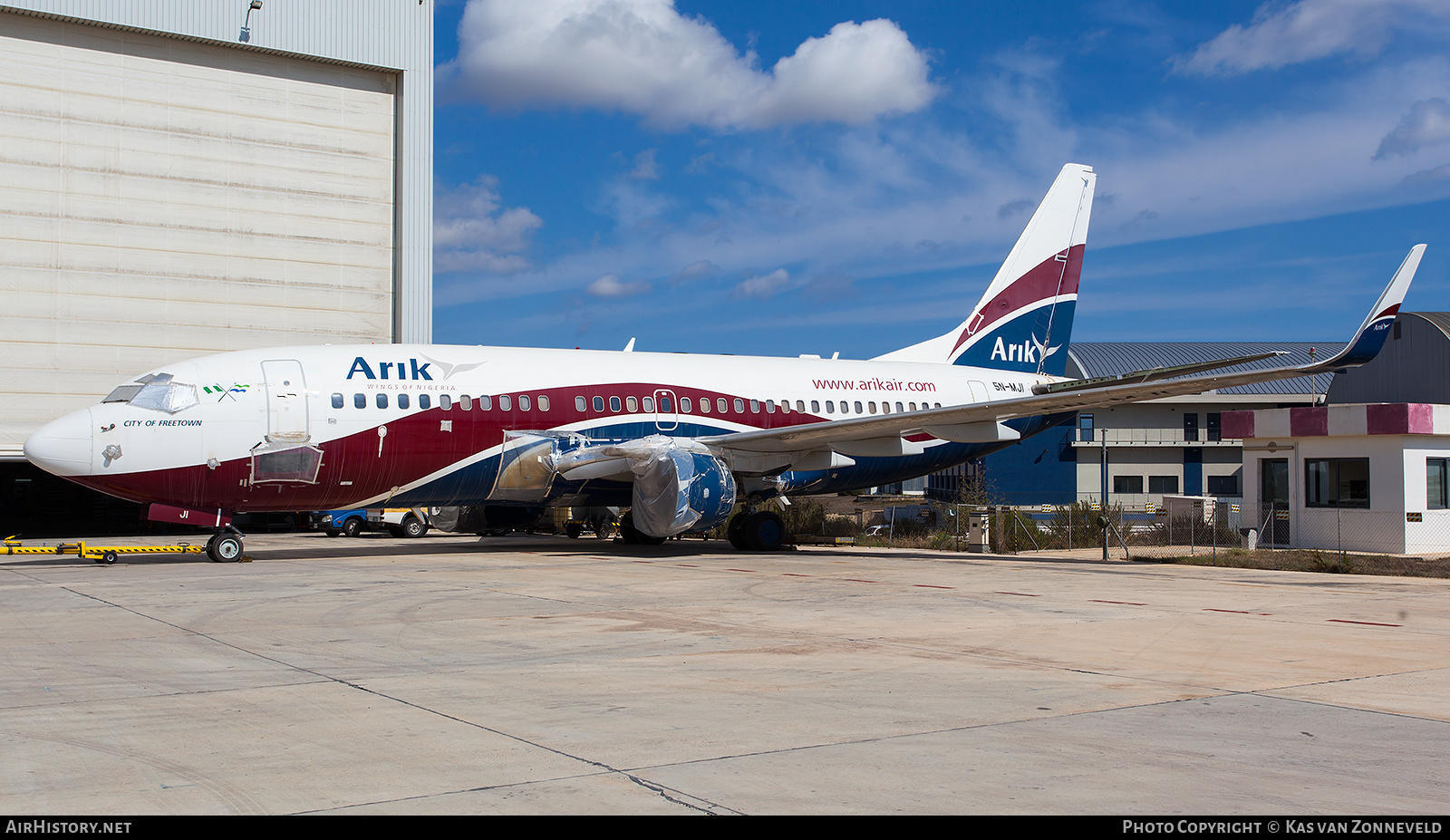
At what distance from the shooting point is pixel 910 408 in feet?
83.0

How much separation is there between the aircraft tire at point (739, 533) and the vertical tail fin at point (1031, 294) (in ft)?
23.0

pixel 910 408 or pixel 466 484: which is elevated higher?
pixel 910 408

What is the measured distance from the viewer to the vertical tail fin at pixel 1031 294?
1110 inches

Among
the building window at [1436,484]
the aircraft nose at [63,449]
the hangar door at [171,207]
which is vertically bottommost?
the building window at [1436,484]

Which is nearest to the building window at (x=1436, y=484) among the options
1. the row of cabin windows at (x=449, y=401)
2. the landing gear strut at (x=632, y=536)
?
the landing gear strut at (x=632, y=536)

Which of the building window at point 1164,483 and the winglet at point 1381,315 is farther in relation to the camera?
the building window at point 1164,483

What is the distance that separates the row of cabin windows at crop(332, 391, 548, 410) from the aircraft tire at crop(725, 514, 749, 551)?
506 centimetres

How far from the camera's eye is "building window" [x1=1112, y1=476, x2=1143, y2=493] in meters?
63.5

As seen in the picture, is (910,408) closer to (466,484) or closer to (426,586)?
(466,484)

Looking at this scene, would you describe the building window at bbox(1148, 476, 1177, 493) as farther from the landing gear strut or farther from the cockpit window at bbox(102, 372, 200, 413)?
the cockpit window at bbox(102, 372, 200, 413)

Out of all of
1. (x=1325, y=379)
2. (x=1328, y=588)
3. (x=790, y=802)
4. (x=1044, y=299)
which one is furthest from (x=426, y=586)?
(x=1325, y=379)

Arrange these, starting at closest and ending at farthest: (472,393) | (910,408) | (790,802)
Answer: (790,802) → (472,393) → (910,408)

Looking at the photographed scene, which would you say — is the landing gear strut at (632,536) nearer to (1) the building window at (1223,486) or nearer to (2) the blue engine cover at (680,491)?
(2) the blue engine cover at (680,491)

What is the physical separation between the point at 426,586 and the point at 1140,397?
13.4 metres
